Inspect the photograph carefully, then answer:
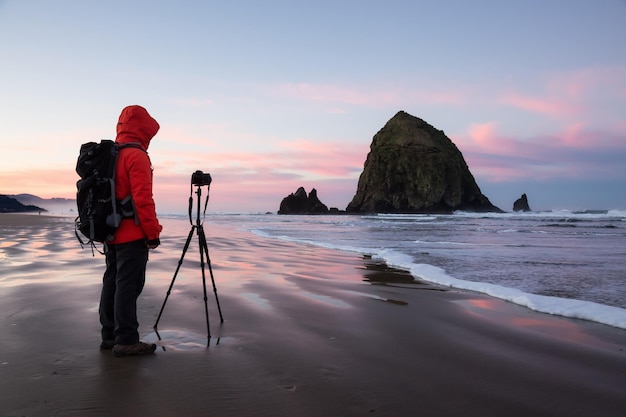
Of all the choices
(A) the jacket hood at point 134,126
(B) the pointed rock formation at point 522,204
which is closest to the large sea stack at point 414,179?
(B) the pointed rock formation at point 522,204

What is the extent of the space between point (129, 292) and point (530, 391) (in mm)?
3172

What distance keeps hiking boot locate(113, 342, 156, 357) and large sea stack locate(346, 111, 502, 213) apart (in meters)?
97.4

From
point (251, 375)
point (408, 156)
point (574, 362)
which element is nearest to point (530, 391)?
point (574, 362)

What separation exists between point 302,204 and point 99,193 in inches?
4091

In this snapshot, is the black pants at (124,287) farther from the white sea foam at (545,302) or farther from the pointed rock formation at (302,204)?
the pointed rock formation at (302,204)

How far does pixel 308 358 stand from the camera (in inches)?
130

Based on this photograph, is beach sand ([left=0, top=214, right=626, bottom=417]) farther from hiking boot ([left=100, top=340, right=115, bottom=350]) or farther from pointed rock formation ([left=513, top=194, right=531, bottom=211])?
pointed rock formation ([left=513, top=194, right=531, bottom=211])

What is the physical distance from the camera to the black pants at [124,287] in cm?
347

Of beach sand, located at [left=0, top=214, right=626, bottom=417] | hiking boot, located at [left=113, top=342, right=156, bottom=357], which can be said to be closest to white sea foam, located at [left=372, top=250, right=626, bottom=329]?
beach sand, located at [left=0, top=214, right=626, bottom=417]

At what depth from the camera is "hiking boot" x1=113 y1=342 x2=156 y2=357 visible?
3.35 meters

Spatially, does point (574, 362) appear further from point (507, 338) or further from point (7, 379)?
point (7, 379)

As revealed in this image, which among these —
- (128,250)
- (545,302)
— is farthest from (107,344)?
(545,302)

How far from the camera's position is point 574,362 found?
11.1 ft

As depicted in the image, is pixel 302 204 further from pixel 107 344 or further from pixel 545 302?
pixel 107 344
